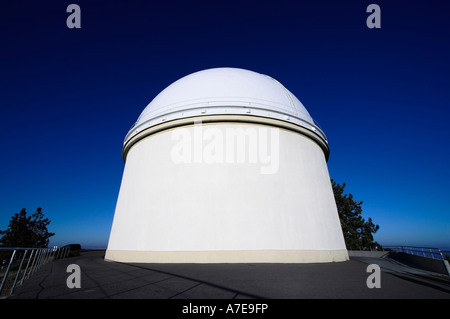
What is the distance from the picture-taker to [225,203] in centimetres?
750

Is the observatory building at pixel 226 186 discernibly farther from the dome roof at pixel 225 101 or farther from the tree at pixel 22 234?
the tree at pixel 22 234

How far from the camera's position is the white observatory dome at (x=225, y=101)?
29.7ft

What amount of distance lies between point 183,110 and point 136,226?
16.9 feet

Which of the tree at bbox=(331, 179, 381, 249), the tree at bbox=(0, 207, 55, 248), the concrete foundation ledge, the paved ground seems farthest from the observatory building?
the tree at bbox=(0, 207, 55, 248)

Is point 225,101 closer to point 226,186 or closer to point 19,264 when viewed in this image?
point 226,186

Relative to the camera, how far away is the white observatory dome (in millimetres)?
9062

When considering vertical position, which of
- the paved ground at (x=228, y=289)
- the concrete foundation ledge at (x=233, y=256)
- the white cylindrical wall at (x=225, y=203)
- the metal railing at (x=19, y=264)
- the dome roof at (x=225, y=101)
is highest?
the dome roof at (x=225, y=101)

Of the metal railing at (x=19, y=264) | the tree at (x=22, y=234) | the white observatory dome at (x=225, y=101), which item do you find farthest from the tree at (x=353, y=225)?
the tree at (x=22, y=234)

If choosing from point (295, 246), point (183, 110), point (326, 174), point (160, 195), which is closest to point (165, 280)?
point (160, 195)

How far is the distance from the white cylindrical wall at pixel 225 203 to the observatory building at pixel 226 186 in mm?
35

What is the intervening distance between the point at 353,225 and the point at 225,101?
73.8 ft

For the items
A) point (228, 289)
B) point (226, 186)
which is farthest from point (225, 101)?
point (228, 289)

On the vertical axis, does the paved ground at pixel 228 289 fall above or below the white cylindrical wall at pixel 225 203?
below
